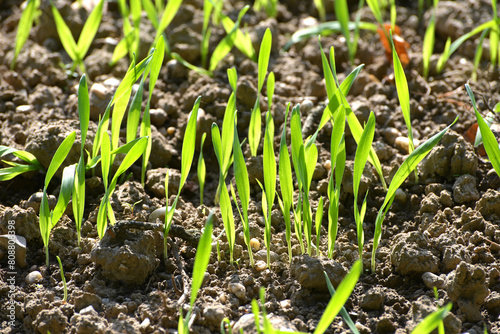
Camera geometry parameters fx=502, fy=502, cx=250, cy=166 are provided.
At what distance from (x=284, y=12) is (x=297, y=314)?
5.64 feet

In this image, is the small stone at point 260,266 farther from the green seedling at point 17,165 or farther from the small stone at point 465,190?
the green seedling at point 17,165

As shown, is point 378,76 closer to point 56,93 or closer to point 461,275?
point 461,275

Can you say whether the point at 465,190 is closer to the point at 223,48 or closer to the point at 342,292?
the point at 342,292

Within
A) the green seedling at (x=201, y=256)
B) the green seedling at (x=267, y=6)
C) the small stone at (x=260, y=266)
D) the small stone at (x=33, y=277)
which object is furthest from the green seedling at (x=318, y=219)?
the green seedling at (x=267, y=6)

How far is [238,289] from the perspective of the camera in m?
1.22

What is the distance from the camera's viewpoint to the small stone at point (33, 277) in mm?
1269

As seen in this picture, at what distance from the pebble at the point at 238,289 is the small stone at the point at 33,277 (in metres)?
0.49

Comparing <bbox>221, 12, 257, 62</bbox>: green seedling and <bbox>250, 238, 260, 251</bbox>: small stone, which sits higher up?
<bbox>221, 12, 257, 62</bbox>: green seedling

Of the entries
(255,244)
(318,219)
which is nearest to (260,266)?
(255,244)

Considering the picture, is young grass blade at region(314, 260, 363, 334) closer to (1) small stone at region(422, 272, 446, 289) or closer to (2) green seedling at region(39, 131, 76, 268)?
(1) small stone at region(422, 272, 446, 289)

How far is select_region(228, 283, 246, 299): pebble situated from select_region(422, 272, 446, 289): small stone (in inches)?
17.4

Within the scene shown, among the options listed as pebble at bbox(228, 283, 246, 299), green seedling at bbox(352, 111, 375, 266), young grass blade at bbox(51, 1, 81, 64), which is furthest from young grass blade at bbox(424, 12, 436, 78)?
young grass blade at bbox(51, 1, 81, 64)

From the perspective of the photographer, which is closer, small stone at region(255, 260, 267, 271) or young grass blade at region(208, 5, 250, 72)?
small stone at region(255, 260, 267, 271)

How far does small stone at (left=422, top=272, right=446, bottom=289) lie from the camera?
1202mm
